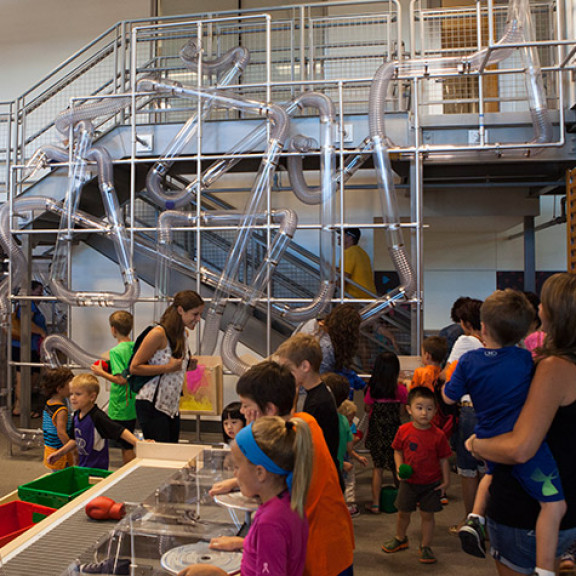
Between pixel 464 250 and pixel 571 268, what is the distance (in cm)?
345

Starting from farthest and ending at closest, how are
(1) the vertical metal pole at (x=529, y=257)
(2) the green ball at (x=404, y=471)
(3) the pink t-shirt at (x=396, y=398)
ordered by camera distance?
(1) the vertical metal pole at (x=529, y=257), (3) the pink t-shirt at (x=396, y=398), (2) the green ball at (x=404, y=471)

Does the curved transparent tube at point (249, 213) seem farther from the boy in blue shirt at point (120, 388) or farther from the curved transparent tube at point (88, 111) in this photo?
the curved transparent tube at point (88, 111)

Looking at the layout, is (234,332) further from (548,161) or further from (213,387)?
(548,161)

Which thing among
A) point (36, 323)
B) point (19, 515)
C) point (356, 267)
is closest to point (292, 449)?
point (19, 515)

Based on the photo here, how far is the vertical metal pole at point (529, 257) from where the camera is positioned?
24.4ft

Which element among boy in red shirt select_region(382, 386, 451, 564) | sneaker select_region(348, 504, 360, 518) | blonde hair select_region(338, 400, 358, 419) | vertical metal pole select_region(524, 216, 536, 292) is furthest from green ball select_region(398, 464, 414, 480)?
vertical metal pole select_region(524, 216, 536, 292)

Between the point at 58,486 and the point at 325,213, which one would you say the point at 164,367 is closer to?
the point at 58,486

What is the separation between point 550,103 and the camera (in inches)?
232

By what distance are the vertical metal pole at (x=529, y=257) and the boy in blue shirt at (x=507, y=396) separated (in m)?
5.54

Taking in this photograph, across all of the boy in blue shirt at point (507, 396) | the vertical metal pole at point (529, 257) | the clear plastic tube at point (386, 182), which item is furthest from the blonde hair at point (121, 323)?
the vertical metal pole at point (529, 257)

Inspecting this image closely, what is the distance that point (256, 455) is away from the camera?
152 centimetres

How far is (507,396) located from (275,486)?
2.77 feet

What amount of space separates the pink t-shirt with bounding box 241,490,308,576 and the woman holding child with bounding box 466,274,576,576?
653 millimetres

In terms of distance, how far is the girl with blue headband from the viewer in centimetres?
148
